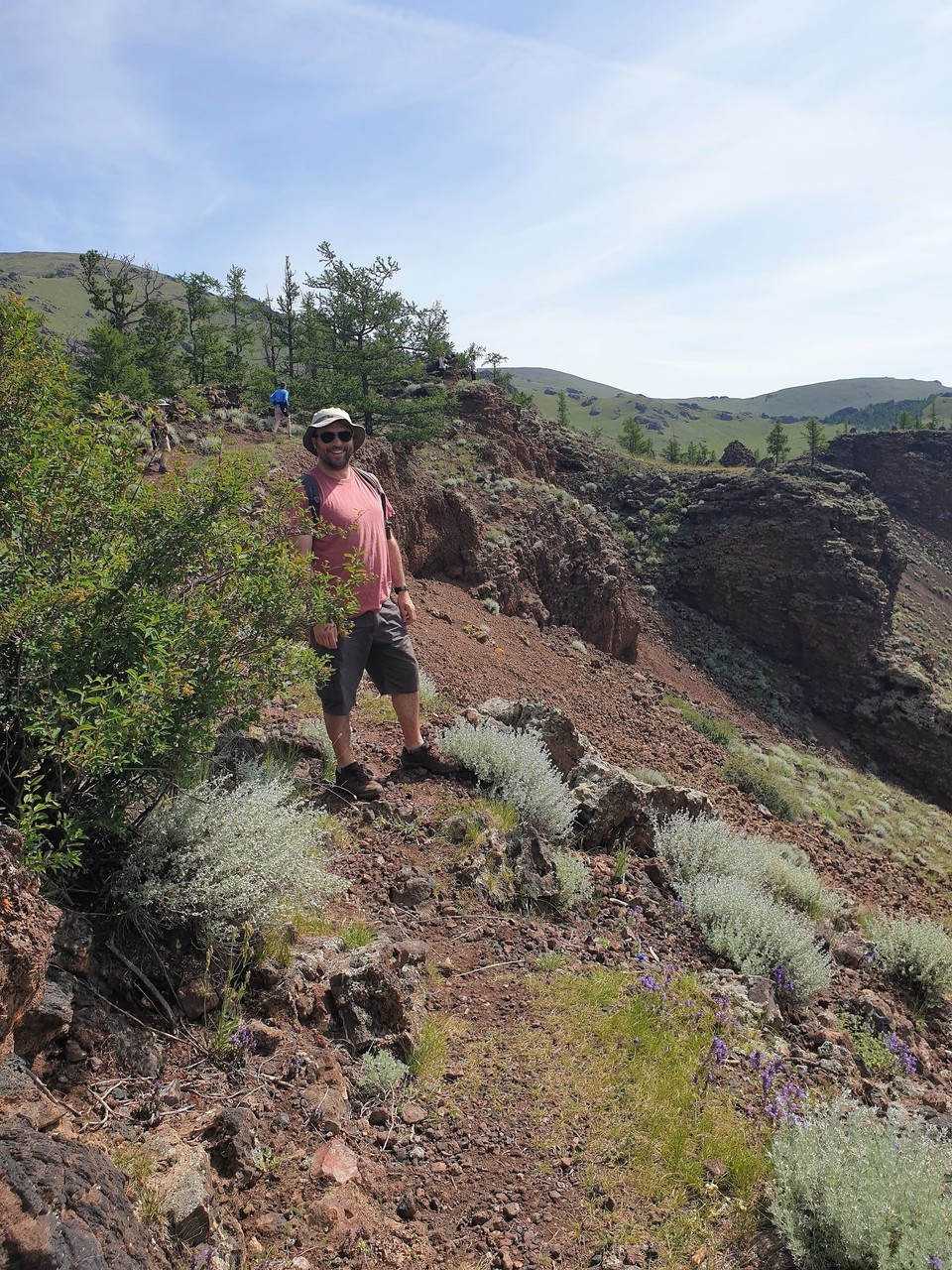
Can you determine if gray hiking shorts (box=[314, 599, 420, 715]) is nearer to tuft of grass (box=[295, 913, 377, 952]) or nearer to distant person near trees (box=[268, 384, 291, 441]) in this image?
tuft of grass (box=[295, 913, 377, 952])

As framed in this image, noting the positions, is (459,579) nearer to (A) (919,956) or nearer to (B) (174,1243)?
(A) (919,956)

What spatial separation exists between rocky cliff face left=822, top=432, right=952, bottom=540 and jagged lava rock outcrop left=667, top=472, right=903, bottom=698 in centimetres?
2272

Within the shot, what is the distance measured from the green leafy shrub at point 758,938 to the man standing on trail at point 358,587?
2.10m

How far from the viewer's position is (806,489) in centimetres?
2336

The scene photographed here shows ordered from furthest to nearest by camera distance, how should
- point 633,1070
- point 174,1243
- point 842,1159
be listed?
point 633,1070 → point 842,1159 → point 174,1243

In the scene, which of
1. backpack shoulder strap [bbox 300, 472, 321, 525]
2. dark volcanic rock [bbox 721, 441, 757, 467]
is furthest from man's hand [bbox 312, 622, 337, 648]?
dark volcanic rock [bbox 721, 441, 757, 467]

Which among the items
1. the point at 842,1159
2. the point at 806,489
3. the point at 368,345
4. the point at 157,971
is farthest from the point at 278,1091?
the point at 806,489

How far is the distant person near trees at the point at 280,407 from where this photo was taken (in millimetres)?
12938

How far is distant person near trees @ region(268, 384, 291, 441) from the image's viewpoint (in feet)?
42.4

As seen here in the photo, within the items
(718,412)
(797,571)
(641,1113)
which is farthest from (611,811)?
(718,412)

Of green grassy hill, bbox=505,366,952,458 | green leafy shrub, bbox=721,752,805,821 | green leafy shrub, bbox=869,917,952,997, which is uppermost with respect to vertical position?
green grassy hill, bbox=505,366,952,458

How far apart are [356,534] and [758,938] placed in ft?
10.5

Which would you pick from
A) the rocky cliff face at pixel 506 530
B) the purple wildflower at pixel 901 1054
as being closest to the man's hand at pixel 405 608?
the purple wildflower at pixel 901 1054

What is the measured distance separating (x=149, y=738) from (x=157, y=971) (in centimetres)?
81
